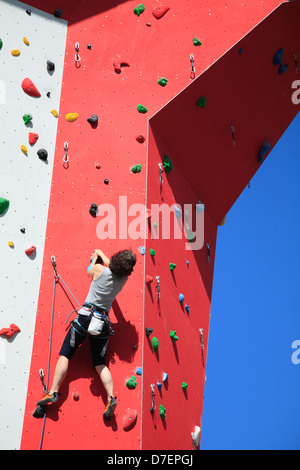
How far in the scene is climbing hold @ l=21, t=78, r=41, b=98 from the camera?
6133 millimetres

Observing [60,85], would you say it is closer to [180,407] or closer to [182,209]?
[182,209]

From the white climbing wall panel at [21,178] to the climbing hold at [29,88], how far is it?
3 centimetres

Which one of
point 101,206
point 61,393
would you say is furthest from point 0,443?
point 101,206

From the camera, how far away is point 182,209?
6.66 meters

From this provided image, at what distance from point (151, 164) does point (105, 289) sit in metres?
1.39

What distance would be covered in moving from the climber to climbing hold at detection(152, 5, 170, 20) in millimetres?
2585

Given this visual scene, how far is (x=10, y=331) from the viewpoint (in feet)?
17.8

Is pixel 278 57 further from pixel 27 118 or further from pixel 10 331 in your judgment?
pixel 10 331

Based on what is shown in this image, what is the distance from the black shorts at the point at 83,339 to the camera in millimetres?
5320

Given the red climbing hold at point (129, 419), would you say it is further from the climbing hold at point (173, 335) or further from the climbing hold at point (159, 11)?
the climbing hold at point (159, 11)

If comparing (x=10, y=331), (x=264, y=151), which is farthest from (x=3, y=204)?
(x=264, y=151)

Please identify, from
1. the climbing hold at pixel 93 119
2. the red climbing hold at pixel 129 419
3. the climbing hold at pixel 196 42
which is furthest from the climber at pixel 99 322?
the climbing hold at pixel 196 42

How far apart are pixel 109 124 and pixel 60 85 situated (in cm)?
58

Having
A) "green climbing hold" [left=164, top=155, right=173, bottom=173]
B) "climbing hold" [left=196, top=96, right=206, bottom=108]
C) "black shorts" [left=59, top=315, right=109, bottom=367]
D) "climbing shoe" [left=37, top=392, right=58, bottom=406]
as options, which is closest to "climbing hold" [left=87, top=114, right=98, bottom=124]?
"green climbing hold" [left=164, top=155, right=173, bottom=173]
